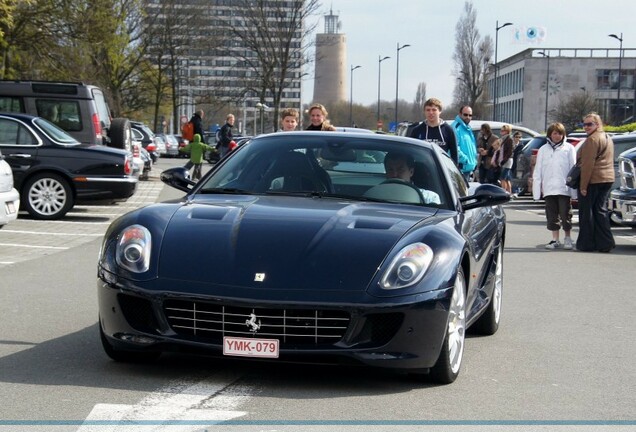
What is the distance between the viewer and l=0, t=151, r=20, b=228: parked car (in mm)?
13961

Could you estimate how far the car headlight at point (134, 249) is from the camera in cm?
610

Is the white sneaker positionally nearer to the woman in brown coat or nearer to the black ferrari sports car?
the woman in brown coat

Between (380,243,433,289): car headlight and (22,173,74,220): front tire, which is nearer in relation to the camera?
(380,243,433,289): car headlight

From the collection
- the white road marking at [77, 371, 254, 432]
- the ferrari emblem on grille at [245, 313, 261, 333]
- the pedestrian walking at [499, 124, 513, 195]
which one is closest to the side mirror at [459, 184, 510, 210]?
the ferrari emblem on grille at [245, 313, 261, 333]

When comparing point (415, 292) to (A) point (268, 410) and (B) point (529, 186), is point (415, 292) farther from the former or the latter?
(B) point (529, 186)

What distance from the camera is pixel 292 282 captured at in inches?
231

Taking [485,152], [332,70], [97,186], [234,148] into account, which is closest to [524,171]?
[485,152]

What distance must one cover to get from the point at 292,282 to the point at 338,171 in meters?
1.73

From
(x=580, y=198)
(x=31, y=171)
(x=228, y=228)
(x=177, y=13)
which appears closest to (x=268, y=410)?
(x=228, y=228)

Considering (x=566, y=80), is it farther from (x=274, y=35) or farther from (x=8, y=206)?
(x=8, y=206)

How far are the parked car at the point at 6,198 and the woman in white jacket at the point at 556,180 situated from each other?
7.11m

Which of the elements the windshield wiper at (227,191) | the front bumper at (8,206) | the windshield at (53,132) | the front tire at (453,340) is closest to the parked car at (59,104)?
the windshield at (53,132)

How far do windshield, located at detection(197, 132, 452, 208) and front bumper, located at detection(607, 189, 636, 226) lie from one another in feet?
35.3

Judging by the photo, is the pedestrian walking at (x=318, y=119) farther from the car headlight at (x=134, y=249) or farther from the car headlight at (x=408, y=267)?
the car headlight at (x=408, y=267)
